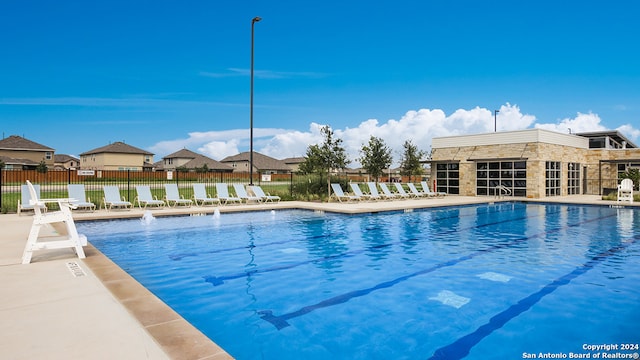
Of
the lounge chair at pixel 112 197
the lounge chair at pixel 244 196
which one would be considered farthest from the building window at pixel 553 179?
the lounge chair at pixel 112 197

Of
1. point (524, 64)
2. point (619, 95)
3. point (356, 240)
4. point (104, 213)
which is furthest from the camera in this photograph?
point (619, 95)

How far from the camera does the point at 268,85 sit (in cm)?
2523

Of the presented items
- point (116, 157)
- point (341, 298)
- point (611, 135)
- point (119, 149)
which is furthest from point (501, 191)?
point (119, 149)

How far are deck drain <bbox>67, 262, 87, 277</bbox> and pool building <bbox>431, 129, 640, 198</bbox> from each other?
69.8 ft

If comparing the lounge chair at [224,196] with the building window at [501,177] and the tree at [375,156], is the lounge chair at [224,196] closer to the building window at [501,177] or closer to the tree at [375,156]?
the building window at [501,177]

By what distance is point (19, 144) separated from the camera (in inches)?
2093

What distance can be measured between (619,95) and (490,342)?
104ft

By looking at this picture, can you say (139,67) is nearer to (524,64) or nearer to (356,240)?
(356,240)

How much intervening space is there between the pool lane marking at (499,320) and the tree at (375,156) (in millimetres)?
28864

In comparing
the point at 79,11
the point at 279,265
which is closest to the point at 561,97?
the point at 279,265

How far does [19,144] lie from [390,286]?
63198mm

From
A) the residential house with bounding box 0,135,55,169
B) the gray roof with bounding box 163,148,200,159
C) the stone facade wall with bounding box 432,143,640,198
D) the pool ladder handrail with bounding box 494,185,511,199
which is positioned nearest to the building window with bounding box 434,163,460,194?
the stone facade wall with bounding box 432,143,640,198

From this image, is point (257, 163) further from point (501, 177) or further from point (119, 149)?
point (501, 177)

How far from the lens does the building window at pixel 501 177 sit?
71.7 feet
